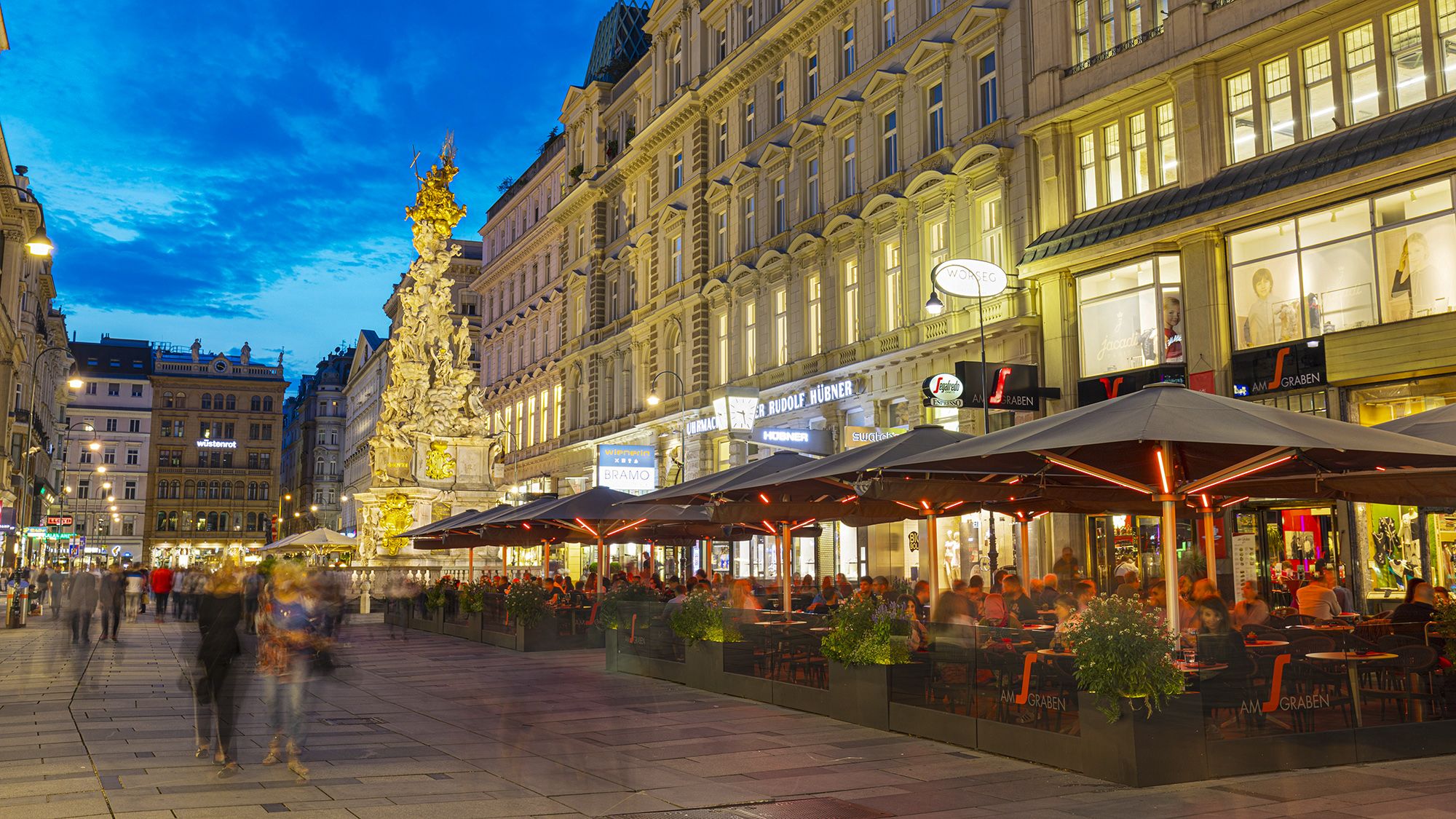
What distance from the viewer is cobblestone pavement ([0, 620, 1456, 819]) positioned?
30.1ft

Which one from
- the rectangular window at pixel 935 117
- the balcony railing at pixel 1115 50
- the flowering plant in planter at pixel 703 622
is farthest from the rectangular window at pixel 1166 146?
the flowering plant in planter at pixel 703 622

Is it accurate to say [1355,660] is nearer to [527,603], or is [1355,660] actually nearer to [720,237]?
[527,603]

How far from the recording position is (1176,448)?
11.6 meters

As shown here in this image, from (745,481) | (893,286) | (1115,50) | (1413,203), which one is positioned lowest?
(745,481)

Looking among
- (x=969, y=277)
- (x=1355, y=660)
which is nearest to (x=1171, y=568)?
(x=1355, y=660)

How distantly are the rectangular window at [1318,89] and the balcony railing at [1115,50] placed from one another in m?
3.38

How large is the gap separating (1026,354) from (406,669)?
15.4m

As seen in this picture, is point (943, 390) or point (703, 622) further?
point (943, 390)

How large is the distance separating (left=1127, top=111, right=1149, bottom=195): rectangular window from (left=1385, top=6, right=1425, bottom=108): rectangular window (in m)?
5.37

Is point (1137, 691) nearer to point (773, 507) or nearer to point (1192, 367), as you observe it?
point (773, 507)

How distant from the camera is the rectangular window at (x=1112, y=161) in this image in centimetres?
2650

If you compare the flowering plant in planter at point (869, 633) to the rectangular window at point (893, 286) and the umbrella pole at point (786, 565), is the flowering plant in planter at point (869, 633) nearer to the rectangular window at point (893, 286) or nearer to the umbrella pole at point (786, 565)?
the umbrella pole at point (786, 565)

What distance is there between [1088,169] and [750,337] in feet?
55.0

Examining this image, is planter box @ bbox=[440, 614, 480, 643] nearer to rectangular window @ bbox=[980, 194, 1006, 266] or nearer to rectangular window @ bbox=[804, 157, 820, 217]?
rectangular window @ bbox=[980, 194, 1006, 266]
